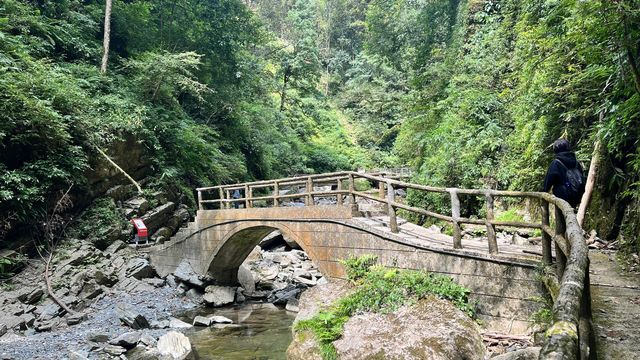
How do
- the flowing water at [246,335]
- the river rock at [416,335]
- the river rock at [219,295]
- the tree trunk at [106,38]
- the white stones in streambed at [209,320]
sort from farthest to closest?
the tree trunk at [106,38] → the river rock at [219,295] → the white stones in streambed at [209,320] → the flowing water at [246,335] → the river rock at [416,335]

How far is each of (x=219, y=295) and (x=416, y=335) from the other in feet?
34.9

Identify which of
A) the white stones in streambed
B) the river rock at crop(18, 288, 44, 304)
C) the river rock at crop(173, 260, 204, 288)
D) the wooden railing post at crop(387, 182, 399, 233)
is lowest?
the white stones in streambed

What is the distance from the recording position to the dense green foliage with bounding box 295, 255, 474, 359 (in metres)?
6.11

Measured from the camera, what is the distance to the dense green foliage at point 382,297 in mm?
6113

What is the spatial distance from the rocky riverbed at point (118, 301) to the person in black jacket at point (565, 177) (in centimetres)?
847

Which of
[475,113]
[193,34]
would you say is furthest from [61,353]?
[193,34]

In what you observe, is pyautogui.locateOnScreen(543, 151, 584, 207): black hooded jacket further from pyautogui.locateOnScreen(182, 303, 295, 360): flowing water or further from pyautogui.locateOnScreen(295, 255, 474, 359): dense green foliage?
pyautogui.locateOnScreen(182, 303, 295, 360): flowing water

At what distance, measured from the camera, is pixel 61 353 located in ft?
30.1

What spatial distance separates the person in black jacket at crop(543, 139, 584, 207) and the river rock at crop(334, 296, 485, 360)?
2.11 metres

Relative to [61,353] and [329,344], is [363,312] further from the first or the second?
[61,353]

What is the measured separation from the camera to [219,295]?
14695 millimetres

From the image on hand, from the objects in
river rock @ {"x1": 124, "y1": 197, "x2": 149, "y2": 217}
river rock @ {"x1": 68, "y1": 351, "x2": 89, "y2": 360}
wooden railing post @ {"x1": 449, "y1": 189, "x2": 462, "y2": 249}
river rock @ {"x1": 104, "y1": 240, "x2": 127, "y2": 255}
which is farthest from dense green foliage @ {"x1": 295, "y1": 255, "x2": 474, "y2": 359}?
river rock @ {"x1": 124, "y1": 197, "x2": 149, "y2": 217}

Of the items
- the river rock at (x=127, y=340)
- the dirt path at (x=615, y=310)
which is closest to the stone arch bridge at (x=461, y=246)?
the dirt path at (x=615, y=310)

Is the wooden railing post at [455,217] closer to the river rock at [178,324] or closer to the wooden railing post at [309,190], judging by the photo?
the wooden railing post at [309,190]
